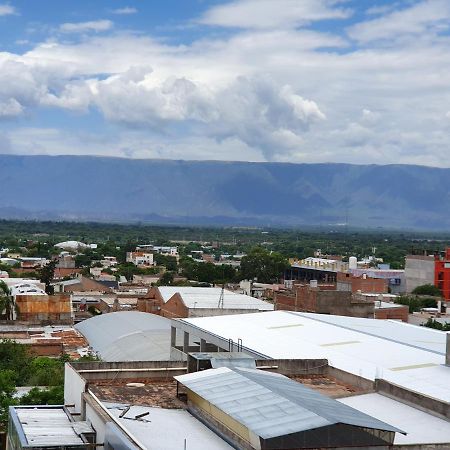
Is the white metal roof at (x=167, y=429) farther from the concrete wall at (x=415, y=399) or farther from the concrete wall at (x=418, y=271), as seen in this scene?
the concrete wall at (x=418, y=271)

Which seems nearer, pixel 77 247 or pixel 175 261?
pixel 175 261

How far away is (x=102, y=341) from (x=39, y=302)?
1365cm

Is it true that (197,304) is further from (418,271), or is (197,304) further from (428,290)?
(418,271)

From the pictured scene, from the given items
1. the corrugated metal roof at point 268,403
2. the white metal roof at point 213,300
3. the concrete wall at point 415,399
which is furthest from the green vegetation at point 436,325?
the corrugated metal roof at point 268,403

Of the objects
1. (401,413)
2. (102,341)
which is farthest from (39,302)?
(401,413)

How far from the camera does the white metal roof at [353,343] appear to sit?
28.3 m

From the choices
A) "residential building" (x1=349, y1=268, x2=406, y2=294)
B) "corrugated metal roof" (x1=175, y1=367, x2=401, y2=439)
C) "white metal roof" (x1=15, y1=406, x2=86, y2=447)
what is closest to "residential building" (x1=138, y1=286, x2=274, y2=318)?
"white metal roof" (x1=15, y1=406, x2=86, y2=447)

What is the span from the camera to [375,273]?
118062mm

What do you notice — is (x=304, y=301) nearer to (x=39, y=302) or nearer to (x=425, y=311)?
(x=39, y=302)

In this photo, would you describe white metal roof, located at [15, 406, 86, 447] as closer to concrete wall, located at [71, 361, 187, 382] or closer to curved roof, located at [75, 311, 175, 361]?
concrete wall, located at [71, 361, 187, 382]

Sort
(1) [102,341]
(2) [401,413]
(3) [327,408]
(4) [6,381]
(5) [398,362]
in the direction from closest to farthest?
(3) [327,408] → (2) [401,413] → (5) [398,362] → (4) [6,381] → (1) [102,341]

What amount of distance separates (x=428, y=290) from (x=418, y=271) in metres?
7.27

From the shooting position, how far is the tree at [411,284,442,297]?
348 feet

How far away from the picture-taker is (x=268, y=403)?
19.3 metres
